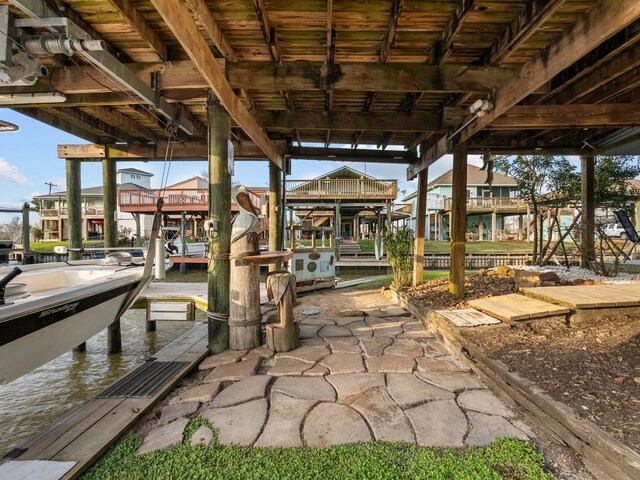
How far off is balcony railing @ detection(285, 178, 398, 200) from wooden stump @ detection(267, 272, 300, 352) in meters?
15.3

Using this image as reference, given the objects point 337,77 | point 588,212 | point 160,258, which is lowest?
point 160,258

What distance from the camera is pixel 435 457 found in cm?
192

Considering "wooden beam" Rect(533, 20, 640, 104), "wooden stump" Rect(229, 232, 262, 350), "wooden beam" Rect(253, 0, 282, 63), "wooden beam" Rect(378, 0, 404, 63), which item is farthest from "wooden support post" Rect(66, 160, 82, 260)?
"wooden beam" Rect(533, 20, 640, 104)

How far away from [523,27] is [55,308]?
4878mm

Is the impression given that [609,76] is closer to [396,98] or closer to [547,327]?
[396,98]

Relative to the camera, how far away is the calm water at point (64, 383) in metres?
3.20

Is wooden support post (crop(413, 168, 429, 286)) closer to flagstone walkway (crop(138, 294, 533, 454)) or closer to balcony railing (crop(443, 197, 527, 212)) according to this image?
flagstone walkway (crop(138, 294, 533, 454))

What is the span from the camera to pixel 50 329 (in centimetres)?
293

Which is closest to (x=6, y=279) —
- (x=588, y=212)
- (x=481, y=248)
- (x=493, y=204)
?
(x=588, y=212)

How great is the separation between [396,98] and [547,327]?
3658 mm

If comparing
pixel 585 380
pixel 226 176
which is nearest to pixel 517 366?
pixel 585 380

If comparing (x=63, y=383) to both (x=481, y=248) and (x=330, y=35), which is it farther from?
(x=481, y=248)

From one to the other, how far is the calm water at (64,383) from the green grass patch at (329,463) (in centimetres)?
172

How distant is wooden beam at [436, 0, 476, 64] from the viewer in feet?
8.97
